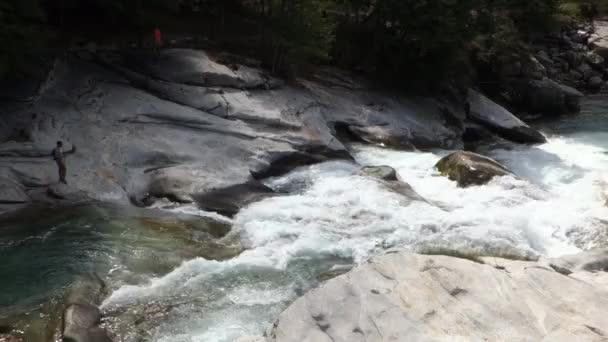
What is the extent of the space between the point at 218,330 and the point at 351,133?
1422 cm

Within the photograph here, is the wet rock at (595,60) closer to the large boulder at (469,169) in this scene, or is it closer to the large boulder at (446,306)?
the large boulder at (469,169)

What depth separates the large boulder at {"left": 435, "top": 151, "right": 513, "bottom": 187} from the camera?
18391 millimetres

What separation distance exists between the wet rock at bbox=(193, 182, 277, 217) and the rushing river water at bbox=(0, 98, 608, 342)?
0.40 metres

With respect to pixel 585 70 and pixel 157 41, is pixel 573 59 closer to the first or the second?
pixel 585 70

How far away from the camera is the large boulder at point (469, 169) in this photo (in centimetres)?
1839

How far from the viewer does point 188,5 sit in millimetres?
29578

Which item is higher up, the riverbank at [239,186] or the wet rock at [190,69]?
the wet rock at [190,69]

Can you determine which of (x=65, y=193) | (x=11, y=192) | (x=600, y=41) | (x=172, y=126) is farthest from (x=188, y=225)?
(x=600, y=41)

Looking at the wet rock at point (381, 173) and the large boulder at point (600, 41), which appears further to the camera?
the large boulder at point (600, 41)

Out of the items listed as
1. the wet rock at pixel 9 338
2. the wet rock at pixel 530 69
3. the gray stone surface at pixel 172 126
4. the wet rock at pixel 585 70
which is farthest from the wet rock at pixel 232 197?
the wet rock at pixel 585 70

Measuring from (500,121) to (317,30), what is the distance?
30.9 feet

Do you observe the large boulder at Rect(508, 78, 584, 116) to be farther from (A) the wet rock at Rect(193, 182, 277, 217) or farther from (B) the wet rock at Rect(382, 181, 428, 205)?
(A) the wet rock at Rect(193, 182, 277, 217)

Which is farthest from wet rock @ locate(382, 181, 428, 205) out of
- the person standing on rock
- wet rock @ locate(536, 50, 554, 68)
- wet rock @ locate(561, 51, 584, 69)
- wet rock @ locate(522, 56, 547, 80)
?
wet rock @ locate(561, 51, 584, 69)

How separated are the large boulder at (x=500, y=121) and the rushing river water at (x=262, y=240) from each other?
6067mm
